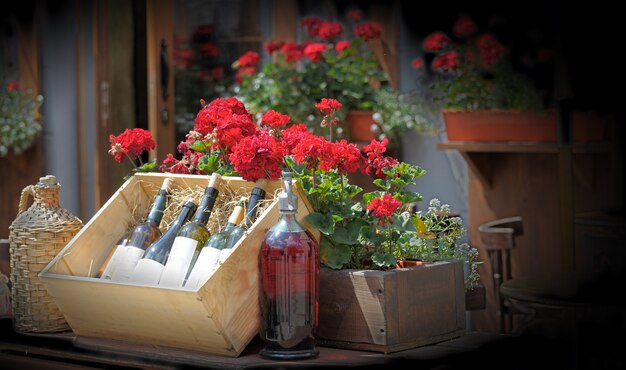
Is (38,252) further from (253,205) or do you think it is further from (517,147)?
(517,147)

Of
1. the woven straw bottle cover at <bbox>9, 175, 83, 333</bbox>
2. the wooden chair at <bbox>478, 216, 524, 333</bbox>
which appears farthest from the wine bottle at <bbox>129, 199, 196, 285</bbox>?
the wooden chair at <bbox>478, 216, 524, 333</bbox>

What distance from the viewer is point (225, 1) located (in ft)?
17.7

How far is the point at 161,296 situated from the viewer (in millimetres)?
1992

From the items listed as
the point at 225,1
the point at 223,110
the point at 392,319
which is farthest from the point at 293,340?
the point at 225,1

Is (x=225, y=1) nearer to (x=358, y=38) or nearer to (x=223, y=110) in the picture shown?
(x=358, y=38)

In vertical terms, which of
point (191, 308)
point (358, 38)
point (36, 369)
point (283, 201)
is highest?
point (358, 38)

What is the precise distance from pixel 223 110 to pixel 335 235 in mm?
380

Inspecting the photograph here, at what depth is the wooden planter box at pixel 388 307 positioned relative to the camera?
6.71 feet

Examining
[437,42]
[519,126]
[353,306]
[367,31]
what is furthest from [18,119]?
[353,306]

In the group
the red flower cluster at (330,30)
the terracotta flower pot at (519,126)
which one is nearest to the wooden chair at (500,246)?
the terracotta flower pot at (519,126)

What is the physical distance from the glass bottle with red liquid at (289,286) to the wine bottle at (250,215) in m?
0.11

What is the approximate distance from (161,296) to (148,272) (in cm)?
11

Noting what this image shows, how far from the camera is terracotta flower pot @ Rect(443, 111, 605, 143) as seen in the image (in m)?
4.21

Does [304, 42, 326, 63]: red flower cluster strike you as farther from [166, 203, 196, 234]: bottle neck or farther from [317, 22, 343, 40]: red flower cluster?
[166, 203, 196, 234]: bottle neck
